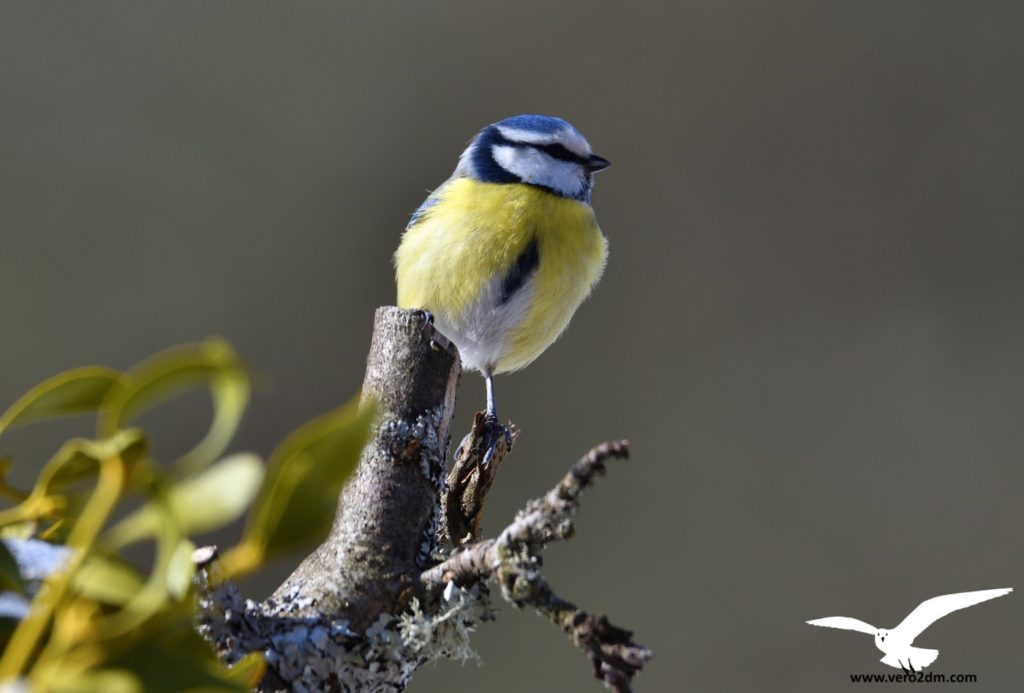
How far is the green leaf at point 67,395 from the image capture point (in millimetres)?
302

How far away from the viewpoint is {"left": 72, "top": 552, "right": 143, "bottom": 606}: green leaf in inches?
10.8

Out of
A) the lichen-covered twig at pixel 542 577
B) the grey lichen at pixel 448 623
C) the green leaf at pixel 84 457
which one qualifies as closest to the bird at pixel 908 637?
the grey lichen at pixel 448 623

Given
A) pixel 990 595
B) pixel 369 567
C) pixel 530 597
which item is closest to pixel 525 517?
pixel 530 597

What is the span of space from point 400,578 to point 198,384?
12.7 inches

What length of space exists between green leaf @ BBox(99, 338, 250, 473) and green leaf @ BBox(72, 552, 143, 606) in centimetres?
4

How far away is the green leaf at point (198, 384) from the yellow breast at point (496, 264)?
1.15m

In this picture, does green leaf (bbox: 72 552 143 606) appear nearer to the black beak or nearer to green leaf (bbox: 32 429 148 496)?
green leaf (bbox: 32 429 148 496)

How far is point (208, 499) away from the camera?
0.25 metres

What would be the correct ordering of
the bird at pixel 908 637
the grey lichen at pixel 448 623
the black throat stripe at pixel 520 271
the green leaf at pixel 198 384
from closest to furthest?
the green leaf at pixel 198 384, the grey lichen at pixel 448 623, the bird at pixel 908 637, the black throat stripe at pixel 520 271

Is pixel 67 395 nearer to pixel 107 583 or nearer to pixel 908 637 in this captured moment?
pixel 107 583

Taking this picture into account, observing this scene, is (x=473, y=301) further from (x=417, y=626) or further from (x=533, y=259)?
(x=417, y=626)

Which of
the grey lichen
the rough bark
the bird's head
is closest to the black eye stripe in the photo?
the bird's head

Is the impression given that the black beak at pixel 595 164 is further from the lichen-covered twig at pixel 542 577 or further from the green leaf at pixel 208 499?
the green leaf at pixel 208 499

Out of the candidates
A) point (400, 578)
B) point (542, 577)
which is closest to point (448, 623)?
point (400, 578)
